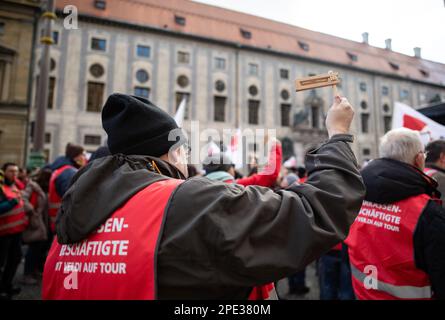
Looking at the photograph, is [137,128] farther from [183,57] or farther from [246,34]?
[246,34]

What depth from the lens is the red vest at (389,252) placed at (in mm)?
1894

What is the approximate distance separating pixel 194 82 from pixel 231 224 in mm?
23802

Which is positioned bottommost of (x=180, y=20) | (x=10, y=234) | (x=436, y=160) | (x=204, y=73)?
(x=10, y=234)

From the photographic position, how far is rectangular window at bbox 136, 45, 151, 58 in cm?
2278

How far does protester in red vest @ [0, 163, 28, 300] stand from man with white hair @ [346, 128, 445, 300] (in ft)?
15.2

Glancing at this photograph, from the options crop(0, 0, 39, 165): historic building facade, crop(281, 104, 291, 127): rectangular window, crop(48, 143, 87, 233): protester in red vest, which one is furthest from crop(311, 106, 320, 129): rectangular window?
crop(48, 143, 87, 233): protester in red vest

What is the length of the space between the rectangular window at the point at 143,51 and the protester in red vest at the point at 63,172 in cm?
1968

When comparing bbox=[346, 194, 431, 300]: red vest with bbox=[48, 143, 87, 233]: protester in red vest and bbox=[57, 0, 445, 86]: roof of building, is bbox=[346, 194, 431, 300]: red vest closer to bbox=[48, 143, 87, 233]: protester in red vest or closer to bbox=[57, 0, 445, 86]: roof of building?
bbox=[48, 143, 87, 233]: protester in red vest

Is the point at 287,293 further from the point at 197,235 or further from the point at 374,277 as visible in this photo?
the point at 197,235

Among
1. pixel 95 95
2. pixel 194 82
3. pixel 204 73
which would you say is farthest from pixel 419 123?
pixel 204 73

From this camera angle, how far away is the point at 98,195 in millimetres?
1134

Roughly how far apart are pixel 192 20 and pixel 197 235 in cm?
2677

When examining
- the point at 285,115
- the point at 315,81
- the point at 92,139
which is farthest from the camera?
the point at 285,115
